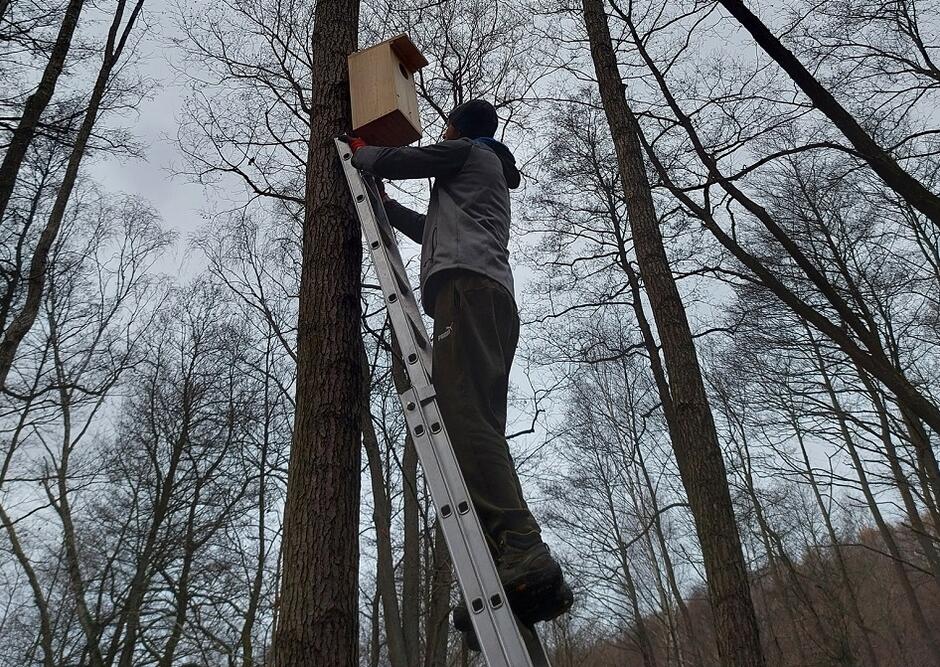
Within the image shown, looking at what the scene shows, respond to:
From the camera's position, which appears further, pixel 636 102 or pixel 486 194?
pixel 636 102

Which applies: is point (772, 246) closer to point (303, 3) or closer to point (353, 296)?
point (303, 3)

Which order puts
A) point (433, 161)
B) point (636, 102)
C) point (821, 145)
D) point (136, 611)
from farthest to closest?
point (136, 611), point (636, 102), point (821, 145), point (433, 161)

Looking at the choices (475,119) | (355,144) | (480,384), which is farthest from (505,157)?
(480,384)

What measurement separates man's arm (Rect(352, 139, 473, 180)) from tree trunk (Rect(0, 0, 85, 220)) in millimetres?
4300

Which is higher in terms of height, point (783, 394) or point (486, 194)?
point (783, 394)

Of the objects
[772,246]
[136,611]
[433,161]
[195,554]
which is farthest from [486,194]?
[195,554]

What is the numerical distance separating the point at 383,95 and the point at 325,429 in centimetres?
171

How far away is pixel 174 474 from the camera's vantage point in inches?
512

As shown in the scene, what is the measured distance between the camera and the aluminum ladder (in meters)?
1.76

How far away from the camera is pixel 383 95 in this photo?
10.5 ft

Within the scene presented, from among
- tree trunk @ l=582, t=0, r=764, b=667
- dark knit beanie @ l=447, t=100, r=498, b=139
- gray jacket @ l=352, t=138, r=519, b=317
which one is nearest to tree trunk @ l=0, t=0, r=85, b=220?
gray jacket @ l=352, t=138, r=519, b=317

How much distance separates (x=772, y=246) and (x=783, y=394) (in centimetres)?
411

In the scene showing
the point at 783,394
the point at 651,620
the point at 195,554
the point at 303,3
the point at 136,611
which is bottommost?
the point at 651,620

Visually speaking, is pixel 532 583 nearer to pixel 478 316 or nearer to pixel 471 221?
pixel 478 316
